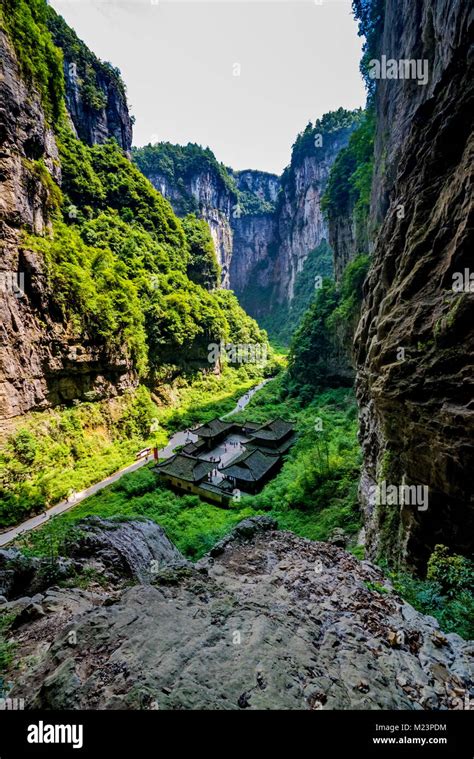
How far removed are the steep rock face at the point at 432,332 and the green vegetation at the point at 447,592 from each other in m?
0.58

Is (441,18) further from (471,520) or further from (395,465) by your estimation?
(471,520)

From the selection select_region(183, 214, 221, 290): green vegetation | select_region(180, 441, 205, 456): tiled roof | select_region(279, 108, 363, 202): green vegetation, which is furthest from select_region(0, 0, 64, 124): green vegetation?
select_region(279, 108, 363, 202): green vegetation

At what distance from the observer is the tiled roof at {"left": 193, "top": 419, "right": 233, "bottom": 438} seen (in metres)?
25.5

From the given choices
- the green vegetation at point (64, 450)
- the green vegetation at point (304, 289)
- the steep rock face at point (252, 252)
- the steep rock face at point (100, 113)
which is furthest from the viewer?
the steep rock face at point (252, 252)

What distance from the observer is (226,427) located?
27.3 metres

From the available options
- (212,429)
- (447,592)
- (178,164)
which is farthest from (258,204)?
(447,592)

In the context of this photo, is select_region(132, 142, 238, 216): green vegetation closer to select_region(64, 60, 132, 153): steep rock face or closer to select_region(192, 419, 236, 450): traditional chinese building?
select_region(64, 60, 132, 153): steep rock face

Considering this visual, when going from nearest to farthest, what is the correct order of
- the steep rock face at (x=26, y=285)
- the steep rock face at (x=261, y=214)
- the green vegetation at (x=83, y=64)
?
the steep rock face at (x=26, y=285), the green vegetation at (x=83, y=64), the steep rock face at (x=261, y=214)

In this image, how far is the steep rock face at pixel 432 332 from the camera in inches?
221

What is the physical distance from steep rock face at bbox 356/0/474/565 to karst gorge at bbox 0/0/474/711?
2.2 inches

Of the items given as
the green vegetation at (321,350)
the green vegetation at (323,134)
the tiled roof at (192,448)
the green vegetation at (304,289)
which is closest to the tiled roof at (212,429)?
the tiled roof at (192,448)

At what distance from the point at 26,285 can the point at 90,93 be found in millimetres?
35675

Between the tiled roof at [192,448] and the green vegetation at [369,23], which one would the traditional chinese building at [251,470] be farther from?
the green vegetation at [369,23]
